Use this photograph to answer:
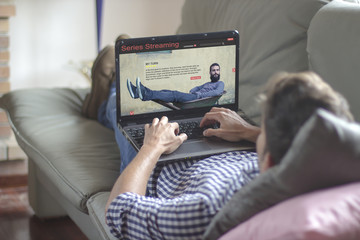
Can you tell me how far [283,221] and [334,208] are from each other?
75 mm

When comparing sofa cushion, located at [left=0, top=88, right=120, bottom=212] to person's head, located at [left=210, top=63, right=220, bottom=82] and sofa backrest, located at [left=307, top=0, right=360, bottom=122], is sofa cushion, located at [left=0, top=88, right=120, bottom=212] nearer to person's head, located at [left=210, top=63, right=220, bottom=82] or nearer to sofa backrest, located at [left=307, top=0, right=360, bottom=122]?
person's head, located at [left=210, top=63, right=220, bottom=82]

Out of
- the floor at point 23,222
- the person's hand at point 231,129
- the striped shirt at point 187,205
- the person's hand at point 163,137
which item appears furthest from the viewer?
the floor at point 23,222

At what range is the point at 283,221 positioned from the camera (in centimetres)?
79

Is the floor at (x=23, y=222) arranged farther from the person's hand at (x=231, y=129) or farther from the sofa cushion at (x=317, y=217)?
the sofa cushion at (x=317, y=217)

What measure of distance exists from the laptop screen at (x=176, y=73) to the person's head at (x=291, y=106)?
0.72 metres

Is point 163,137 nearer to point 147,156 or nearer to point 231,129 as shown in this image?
point 147,156

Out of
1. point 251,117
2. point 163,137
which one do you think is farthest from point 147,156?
point 251,117

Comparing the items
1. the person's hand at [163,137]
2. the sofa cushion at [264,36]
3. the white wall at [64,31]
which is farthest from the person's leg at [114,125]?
the white wall at [64,31]

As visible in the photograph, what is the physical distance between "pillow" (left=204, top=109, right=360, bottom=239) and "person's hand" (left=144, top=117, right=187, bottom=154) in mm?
456

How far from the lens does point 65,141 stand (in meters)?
1.91

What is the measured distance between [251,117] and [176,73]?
0.35 m

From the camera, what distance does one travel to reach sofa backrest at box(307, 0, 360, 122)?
1344 mm

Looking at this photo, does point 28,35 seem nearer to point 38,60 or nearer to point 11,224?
point 38,60

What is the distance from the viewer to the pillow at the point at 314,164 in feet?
2.52
